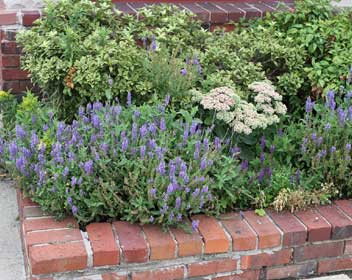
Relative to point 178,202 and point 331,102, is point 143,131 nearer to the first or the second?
point 178,202

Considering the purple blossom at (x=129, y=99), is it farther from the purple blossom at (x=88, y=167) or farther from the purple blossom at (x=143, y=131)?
the purple blossom at (x=88, y=167)

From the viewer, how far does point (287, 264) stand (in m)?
3.16

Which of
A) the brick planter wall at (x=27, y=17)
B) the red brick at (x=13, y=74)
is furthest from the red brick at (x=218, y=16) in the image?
the red brick at (x=13, y=74)

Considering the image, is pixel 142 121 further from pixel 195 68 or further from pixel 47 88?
pixel 47 88

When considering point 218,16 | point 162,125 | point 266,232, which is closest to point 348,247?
point 266,232

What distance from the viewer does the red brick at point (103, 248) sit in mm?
2801

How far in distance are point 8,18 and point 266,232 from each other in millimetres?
2564

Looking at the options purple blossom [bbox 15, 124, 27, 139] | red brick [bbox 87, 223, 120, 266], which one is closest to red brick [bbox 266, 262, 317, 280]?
red brick [bbox 87, 223, 120, 266]

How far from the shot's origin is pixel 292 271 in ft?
10.5

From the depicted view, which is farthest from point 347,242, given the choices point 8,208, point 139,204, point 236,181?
point 8,208

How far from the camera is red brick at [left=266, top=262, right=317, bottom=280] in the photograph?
3.16 meters

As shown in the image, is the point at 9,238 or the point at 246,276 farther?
the point at 9,238

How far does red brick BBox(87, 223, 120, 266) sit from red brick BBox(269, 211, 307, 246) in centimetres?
86

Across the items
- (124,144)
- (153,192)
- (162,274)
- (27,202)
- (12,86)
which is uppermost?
(124,144)
